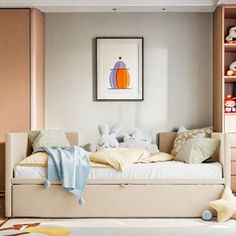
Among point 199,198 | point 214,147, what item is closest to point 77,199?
point 199,198

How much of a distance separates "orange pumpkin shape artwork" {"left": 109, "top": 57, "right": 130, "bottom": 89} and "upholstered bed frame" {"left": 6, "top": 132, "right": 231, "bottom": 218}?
148 cm

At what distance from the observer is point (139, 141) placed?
492cm

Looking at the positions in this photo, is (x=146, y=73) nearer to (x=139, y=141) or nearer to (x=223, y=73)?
(x=139, y=141)

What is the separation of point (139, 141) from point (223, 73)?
43.4 inches

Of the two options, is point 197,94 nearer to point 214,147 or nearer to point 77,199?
point 214,147

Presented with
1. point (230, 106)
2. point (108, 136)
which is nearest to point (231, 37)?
point (230, 106)

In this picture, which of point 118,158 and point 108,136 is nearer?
point 118,158

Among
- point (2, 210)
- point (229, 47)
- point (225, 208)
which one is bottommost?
point (2, 210)

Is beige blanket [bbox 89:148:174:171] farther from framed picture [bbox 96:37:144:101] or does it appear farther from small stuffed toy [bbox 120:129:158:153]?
framed picture [bbox 96:37:144:101]

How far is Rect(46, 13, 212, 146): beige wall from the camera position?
5074 millimetres

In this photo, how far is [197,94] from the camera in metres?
5.07

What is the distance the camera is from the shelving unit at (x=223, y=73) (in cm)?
459

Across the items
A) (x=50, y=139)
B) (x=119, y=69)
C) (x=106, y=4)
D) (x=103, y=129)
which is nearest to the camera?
(x=50, y=139)

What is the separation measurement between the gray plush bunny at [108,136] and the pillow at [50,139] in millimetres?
354
